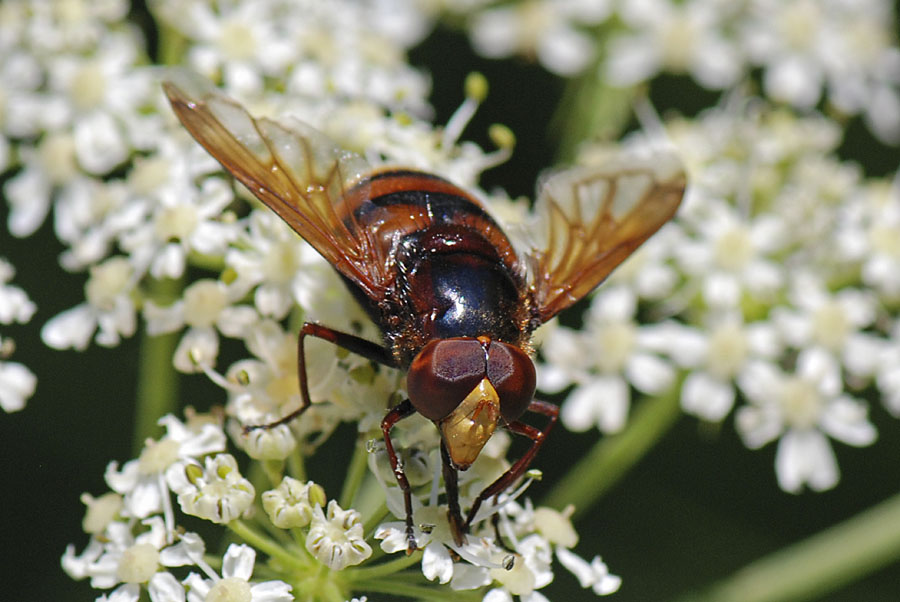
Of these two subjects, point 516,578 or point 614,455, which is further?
point 614,455

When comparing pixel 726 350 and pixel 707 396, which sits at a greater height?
pixel 726 350

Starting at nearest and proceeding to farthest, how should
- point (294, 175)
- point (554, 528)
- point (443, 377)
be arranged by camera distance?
point (443, 377), point (294, 175), point (554, 528)

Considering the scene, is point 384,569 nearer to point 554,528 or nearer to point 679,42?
point 554,528

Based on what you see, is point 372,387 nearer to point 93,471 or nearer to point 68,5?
point 93,471

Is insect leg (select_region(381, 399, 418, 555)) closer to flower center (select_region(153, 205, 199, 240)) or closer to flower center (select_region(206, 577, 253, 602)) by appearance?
flower center (select_region(206, 577, 253, 602))

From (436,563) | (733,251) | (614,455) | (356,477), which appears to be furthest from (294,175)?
(733,251)

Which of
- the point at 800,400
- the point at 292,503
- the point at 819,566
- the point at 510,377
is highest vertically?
the point at 510,377

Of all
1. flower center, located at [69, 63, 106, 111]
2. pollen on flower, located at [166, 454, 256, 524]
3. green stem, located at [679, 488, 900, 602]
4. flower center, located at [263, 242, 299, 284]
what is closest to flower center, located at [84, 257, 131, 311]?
flower center, located at [263, 242, 299, 284]

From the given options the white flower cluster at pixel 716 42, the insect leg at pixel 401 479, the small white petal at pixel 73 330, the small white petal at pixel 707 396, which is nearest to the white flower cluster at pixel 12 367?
the small white petal at pixel 73 330

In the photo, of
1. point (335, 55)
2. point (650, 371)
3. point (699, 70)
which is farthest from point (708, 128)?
point (335, 55)
